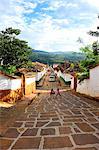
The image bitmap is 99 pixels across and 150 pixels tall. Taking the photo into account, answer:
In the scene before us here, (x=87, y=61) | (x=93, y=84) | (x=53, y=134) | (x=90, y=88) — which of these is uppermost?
(x=87, y=61)

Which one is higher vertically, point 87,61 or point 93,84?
point 87,61

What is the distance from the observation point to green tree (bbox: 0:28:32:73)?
33938 mm

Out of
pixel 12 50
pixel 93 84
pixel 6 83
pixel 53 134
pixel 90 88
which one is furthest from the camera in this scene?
pixel 12 50

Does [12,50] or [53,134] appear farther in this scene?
[12,50]

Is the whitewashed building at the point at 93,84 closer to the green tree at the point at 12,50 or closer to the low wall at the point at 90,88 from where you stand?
the low wall at the point at 90,88

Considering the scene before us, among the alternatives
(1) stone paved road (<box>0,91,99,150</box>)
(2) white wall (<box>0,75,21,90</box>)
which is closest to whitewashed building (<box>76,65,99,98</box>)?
(2) white wall (<box>0,75,21,90</box>)

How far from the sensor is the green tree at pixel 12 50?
1336 inches

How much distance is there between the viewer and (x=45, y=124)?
480 inches

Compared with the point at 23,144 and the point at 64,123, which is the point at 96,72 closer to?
the point at 64,123

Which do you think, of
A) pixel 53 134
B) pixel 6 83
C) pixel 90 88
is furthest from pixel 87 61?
pixel 53 134

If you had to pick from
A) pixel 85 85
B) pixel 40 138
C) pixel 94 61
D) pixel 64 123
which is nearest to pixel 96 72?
pixel 94 61

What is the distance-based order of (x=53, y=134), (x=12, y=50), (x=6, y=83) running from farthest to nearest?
(x=12, y=50), (x=6, y=83), (x=53, y=134)

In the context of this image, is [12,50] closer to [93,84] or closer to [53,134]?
[93,84]

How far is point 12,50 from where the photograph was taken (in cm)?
3450
